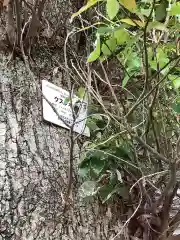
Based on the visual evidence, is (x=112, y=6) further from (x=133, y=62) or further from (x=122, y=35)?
(x=133, y=62)

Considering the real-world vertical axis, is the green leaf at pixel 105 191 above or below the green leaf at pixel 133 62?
below

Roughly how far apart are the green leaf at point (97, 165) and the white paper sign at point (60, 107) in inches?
3.9

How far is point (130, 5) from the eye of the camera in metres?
0.75

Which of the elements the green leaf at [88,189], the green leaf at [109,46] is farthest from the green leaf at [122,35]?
the green leaf at [88,189]

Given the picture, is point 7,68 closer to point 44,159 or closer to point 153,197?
point 44,159

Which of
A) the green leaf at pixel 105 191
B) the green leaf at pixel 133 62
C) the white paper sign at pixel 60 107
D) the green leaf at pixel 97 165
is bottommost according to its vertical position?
the green leaf at pixel 105 191

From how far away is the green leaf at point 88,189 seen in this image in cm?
97

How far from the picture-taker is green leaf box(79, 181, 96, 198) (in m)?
0.97

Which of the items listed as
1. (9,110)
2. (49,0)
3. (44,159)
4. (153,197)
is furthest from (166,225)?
(49,0)

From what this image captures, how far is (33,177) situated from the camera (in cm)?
96

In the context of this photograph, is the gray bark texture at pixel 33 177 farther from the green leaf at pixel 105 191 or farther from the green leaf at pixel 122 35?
the green leaf at pixel 122 35

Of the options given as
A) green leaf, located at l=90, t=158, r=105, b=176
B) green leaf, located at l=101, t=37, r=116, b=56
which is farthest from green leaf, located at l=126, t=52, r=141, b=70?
green leaf, located at l=90, t=158, r=105, b=176

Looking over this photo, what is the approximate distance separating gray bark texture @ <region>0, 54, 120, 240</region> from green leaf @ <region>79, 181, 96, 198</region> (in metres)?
0.03

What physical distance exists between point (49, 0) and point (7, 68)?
0.98 feet
